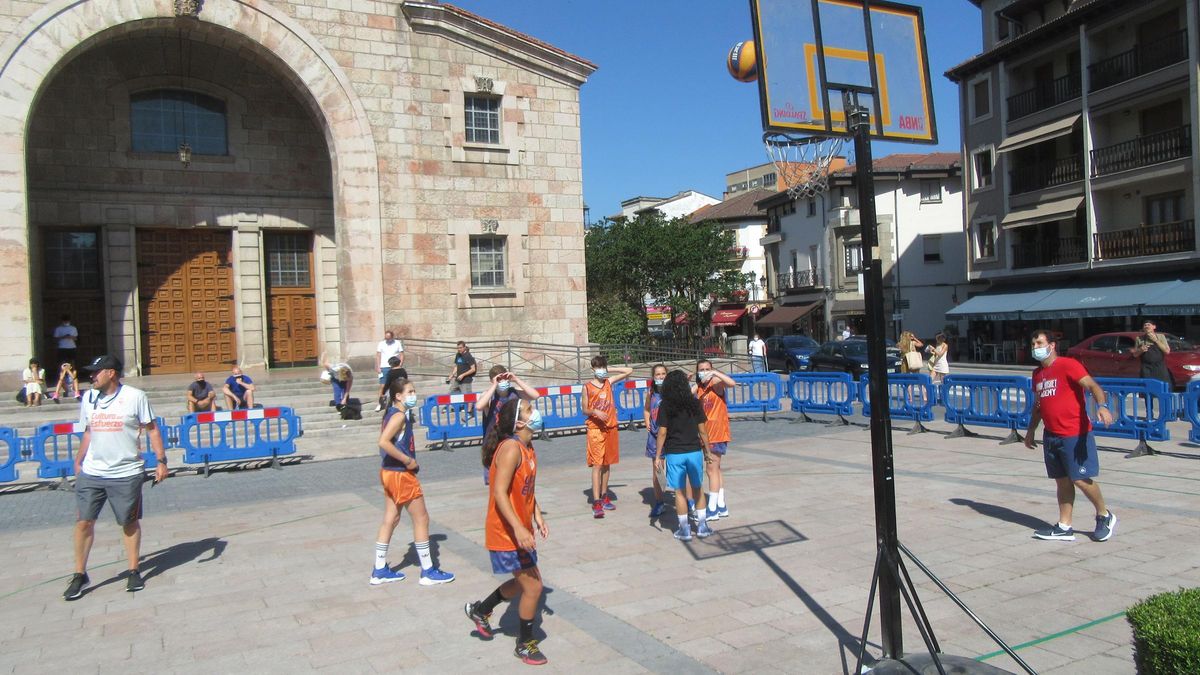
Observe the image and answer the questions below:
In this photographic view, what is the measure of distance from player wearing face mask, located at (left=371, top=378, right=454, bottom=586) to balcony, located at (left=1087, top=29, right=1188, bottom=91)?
2963 centimetres

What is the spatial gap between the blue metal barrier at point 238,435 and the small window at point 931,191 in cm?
3913

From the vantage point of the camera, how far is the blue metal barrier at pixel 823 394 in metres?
17.3

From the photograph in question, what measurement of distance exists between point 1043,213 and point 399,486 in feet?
106

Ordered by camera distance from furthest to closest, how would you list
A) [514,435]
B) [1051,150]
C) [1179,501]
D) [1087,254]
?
[1051,150], [1087,254], [1179,501], [514,435]

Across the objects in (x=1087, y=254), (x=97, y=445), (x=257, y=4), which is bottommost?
(x=97, y=445)

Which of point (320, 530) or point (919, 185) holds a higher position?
point (919, 185)

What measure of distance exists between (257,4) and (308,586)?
1747 centimetres

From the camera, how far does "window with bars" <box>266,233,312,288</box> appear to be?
23797 millimetres

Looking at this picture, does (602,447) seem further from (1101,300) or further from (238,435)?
(1101,300)

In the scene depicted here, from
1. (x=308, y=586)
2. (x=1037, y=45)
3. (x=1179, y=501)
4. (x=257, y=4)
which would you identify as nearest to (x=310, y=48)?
(x=257, y=4)

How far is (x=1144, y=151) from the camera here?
97.9 ft

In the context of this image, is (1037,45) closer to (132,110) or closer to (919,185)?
(919,185)

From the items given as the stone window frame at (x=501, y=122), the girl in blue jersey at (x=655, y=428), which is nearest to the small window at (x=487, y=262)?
the stone window frame at (x=501, y=122)

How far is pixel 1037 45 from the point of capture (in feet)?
112
